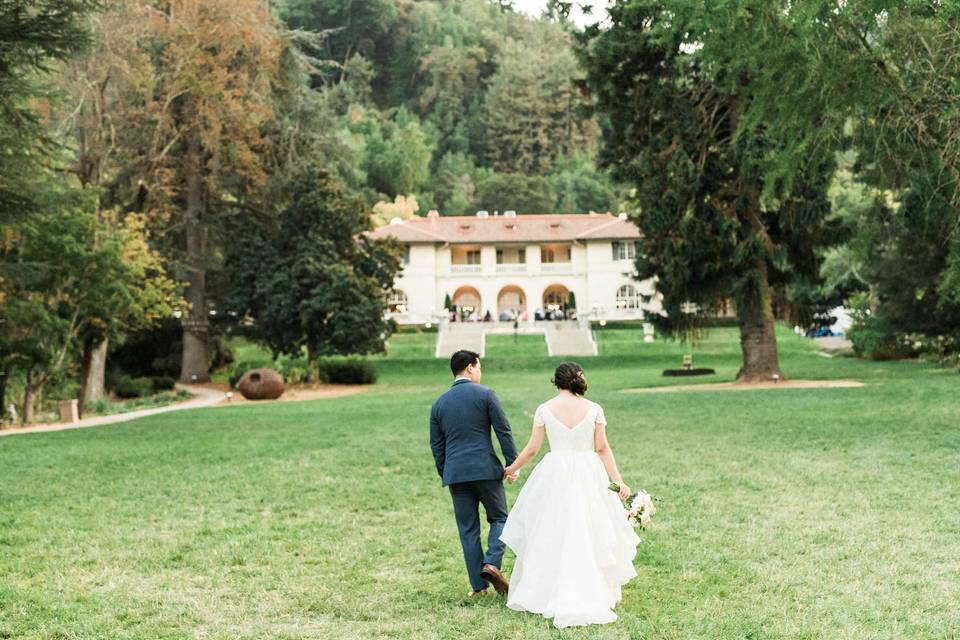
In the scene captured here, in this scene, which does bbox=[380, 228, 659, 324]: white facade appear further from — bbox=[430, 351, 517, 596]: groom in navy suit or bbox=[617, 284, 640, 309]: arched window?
bbox=[430, 351, 517, 596]: groom in navy suit

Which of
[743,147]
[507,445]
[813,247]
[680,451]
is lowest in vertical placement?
[680,451]

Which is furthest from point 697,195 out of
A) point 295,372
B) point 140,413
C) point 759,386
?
point 295,372

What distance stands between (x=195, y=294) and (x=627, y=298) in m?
40.6

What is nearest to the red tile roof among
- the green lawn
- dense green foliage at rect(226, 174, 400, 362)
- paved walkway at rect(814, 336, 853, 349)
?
paved walkway at rect(814, 336, 853, 349)

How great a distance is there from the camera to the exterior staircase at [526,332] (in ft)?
183

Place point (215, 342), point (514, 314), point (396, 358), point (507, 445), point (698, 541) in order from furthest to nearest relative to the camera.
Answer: point (514, 314) → point (396, 358) → point (215, 342) → point (698, 541) → point (507, 445)

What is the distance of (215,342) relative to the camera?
47781 millimetres

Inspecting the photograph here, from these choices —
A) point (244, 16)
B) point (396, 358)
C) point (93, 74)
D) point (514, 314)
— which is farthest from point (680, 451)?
point (514, 314)

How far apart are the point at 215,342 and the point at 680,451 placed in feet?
117

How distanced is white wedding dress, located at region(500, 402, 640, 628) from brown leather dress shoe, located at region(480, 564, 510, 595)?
244 mm

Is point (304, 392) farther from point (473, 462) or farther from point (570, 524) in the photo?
point (570, 524)

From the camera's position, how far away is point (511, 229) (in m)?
79.6

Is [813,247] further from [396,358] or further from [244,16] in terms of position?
[396,358]

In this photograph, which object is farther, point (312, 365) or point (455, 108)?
point (455, 108)
